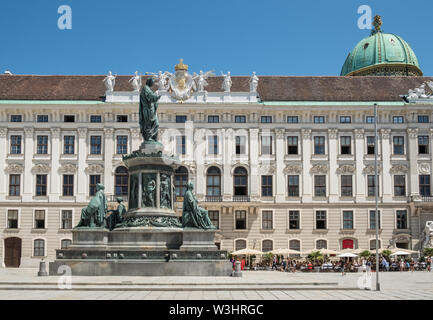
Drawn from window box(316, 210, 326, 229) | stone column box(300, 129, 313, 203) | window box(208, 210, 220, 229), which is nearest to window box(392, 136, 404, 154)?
stone column box(300, 129, 313, 203)

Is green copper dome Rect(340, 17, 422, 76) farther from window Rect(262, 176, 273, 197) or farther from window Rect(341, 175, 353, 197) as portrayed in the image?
window Rect(262, 176, 273, 197)

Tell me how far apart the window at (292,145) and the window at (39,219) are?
22866 mm

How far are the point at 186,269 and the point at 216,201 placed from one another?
30.8m

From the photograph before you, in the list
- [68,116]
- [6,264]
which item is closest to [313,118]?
[68,116]

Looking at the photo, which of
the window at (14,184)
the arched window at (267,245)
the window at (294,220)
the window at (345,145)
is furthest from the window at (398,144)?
the window at (14,184)

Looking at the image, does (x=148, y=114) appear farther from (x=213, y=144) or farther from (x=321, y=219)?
(x=321, y=219)

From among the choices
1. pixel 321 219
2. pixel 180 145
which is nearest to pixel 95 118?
pixel 180 145

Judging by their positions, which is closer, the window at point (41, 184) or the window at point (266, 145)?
the window at point (41, 184)

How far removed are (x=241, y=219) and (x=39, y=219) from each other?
1804cm

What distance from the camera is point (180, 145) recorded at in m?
57.7

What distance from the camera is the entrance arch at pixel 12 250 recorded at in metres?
56.3

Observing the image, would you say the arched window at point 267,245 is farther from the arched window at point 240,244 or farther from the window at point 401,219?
the window at point 401,219
